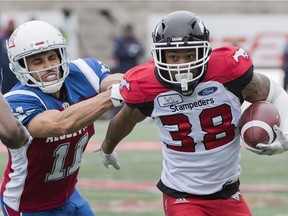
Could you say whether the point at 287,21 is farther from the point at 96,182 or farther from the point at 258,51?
the point at 96,182

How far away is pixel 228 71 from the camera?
410cm

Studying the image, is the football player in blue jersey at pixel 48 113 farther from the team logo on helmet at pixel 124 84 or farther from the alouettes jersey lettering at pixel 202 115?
the alouettes jersey lettering at pixel 202 115

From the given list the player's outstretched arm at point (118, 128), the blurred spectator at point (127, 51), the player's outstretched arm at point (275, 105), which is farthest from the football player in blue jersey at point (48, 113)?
the blurred spectator at point (127, 51)

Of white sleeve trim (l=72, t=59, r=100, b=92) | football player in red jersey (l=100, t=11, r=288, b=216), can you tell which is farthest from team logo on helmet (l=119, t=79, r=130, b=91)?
white sleeve trim (l=72, t=59, r=100, b=92)

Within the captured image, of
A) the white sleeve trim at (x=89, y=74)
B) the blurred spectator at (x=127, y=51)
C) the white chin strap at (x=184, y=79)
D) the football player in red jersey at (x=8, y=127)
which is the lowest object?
the blurred spectator at (x=127, y=51)

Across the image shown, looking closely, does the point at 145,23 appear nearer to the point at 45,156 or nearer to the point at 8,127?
the point at 45,156

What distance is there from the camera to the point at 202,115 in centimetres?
416

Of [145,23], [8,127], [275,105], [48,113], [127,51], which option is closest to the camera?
[8,127]

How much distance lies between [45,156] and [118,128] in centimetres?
42

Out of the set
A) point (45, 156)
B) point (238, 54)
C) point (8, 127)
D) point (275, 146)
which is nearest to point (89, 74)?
point (45, 156)

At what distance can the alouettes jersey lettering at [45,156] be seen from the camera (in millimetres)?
4320

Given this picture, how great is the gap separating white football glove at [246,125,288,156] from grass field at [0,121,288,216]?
2.54 m

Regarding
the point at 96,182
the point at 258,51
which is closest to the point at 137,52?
the point at 258,51

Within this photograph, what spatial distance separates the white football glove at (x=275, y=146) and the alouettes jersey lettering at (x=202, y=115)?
0.61 ft
